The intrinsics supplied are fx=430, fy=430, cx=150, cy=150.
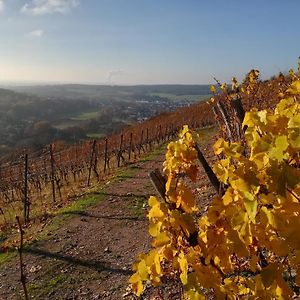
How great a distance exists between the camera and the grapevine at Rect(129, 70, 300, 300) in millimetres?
1407

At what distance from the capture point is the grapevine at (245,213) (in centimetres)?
141

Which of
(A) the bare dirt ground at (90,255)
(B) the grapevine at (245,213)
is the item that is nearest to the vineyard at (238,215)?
(B) the grapevine at (245,213)

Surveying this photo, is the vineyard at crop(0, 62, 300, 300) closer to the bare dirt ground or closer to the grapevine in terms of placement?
the grapevine

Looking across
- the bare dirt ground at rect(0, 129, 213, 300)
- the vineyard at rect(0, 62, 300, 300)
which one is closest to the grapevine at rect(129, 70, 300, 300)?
the vineyard at rect(0, 62, 300, 300)

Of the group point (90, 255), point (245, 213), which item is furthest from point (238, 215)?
point (90, 255)

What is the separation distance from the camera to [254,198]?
1.40 m

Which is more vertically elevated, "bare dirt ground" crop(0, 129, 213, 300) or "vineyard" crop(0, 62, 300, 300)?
"vineyard" crop(0, 62, 300, 300)

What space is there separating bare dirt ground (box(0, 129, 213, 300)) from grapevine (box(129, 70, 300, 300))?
4.78 m

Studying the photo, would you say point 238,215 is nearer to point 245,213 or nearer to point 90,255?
point 245,213

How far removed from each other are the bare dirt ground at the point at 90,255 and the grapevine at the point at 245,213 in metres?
4.78

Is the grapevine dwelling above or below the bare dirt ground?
above

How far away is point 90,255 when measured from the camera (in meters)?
9.36

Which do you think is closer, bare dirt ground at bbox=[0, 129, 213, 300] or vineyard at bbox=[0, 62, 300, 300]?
vineyard at bbox=[0, 62, 300, 300]

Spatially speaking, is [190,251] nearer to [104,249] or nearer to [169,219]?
[169,219]
